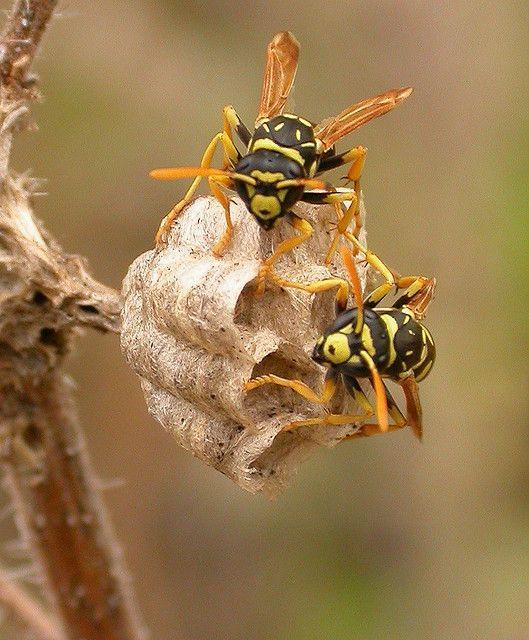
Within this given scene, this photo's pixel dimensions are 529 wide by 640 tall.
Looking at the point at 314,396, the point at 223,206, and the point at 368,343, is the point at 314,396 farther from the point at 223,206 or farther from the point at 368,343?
the point at 223,206

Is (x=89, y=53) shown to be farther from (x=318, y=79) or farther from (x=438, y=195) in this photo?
(x=438, y=195)

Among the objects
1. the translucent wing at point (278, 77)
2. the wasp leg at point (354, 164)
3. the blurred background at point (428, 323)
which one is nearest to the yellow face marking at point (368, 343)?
the wasp leg at point (354, 164)

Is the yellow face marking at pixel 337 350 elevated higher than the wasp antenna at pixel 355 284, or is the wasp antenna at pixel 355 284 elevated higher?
the wasp antenna at pixel 355 284

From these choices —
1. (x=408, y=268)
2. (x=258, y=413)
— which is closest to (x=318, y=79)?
(x=408, y=268)

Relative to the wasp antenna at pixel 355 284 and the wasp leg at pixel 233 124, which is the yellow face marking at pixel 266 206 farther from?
the wasp leg at pixel 233 124

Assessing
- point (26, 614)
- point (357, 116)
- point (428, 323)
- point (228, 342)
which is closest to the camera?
point (228, 342)

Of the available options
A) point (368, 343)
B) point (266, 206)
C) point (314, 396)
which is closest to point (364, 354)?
point (368, 343)
